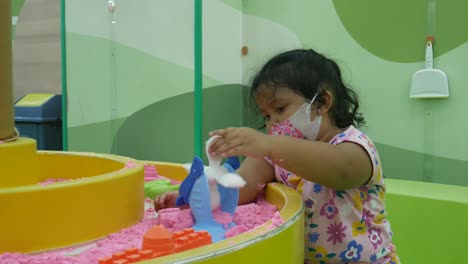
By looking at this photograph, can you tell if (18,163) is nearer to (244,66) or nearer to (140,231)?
(140,231)

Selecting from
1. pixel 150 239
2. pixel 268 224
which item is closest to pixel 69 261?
pixel 150 239

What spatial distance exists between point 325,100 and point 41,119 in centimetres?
197

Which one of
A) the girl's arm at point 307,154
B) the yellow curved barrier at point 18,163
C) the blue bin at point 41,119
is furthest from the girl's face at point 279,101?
the blue bin at point 41,119

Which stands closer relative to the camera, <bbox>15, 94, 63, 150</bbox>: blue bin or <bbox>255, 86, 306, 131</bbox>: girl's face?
<bbox>255, 86, 306, 131</bbox>: girl's face

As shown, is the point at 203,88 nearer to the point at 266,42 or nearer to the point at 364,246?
the point at 266,42

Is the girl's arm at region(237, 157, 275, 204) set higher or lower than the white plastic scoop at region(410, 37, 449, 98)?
lower

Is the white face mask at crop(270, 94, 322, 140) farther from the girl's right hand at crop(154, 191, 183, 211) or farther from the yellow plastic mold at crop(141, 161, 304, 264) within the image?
the girl's right hand at crop(154, 191, 183, 211)

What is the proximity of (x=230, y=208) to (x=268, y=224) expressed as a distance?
184 millimetres

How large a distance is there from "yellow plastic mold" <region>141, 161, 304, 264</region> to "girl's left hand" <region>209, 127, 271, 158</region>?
0.30 ft

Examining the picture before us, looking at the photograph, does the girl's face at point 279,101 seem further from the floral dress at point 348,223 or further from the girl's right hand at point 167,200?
the girl's right hand at point 167,200

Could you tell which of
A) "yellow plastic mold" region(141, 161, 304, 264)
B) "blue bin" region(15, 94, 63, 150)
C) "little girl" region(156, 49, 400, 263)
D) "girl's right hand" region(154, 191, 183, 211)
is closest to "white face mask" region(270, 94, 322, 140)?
"little girl" region(156, 49, 400, 263)

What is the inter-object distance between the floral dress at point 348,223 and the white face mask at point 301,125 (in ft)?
0.13

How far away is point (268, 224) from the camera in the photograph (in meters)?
0.58

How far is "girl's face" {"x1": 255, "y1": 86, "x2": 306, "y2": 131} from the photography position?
2.58 feet
